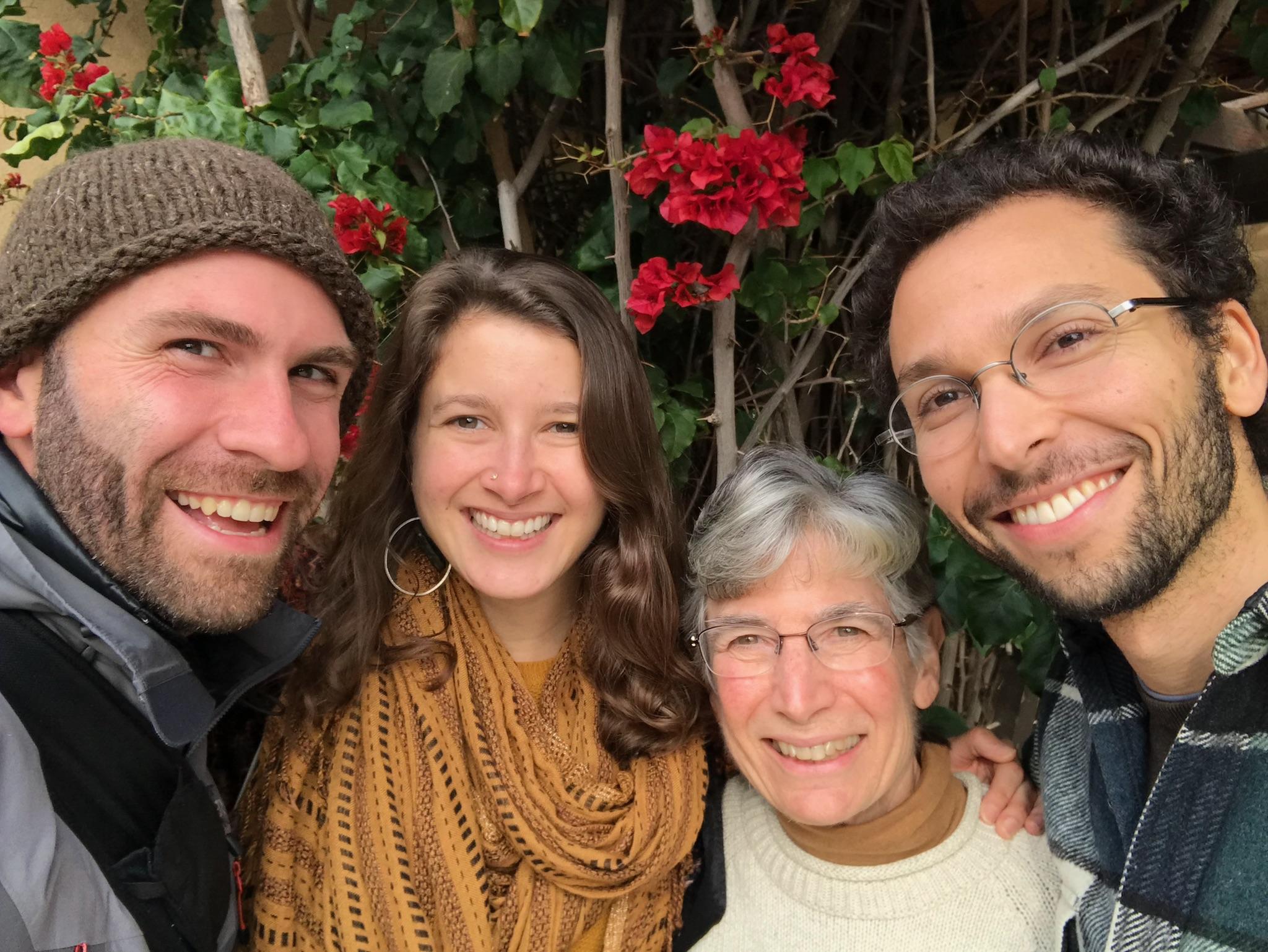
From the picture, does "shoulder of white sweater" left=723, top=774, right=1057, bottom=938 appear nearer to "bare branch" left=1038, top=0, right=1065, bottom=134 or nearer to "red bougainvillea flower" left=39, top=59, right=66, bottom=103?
"bare branch" left=1038, top=0, right=1065, bottom=134

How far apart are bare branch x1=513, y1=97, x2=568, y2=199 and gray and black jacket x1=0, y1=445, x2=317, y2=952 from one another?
1449 mm

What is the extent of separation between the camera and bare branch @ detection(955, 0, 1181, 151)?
211 centimetres

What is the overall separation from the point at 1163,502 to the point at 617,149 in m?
1.35

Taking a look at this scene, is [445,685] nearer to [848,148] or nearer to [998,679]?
[848,148]

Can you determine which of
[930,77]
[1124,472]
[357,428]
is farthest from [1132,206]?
[357,428]

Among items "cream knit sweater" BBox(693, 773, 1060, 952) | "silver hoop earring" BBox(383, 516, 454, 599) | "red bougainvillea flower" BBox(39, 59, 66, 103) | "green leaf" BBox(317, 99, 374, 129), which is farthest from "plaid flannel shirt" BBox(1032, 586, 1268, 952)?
"red bougainvillea flower" BBox(39, 59, 66, 103)

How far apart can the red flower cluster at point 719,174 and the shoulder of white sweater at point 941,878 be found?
1.25 meters

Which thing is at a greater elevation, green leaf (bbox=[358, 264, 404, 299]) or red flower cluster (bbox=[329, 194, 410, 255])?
red flower cluster (bbox=[329, 194, 410, 255])

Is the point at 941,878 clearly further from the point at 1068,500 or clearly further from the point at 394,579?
the point at 394,579

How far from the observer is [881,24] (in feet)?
8.31

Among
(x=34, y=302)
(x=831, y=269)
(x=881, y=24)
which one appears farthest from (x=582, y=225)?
(x=34, y=302)

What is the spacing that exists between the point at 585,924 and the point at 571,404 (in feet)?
3.30

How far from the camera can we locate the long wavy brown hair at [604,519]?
164cm

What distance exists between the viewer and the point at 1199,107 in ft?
7.85
